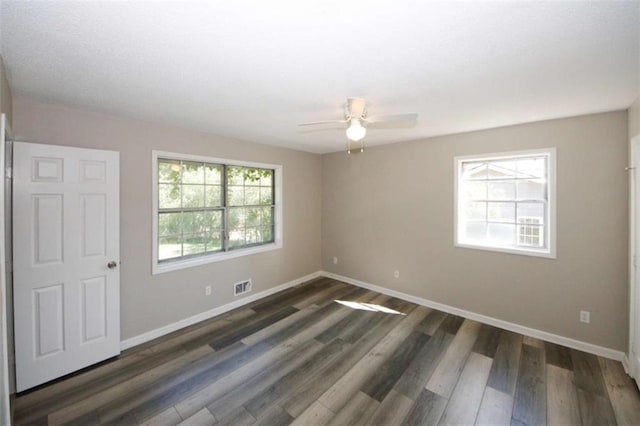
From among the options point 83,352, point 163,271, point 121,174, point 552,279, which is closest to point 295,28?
point 121,174

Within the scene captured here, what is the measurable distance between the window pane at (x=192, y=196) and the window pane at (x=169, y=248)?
47 centimetres

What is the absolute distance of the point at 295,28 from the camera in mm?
1330

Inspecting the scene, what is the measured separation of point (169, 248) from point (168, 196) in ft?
2.13

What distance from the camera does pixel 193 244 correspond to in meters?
3.53

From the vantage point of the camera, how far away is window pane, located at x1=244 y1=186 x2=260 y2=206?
4168 mm

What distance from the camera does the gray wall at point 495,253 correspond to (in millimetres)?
2652

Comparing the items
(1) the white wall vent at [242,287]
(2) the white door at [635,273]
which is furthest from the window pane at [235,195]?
(2) the white door at [635,273]

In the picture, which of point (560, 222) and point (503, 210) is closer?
point (560, 222)

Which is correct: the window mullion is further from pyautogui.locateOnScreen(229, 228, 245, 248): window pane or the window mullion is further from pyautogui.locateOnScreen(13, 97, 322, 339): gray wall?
pyautogui.locateOnScreen(13, 97, 322, 339): gray wall

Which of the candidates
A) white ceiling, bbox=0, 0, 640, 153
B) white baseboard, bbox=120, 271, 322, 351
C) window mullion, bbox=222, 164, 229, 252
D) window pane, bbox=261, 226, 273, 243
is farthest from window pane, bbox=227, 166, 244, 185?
white baseboard, bbox=120, 271, 322, 351

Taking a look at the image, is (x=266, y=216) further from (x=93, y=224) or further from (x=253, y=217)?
(x=93, y=224)

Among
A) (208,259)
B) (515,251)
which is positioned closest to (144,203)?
(208,259)

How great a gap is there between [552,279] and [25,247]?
5129 mm

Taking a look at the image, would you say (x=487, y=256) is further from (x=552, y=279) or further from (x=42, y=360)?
(x=42, y=360)
